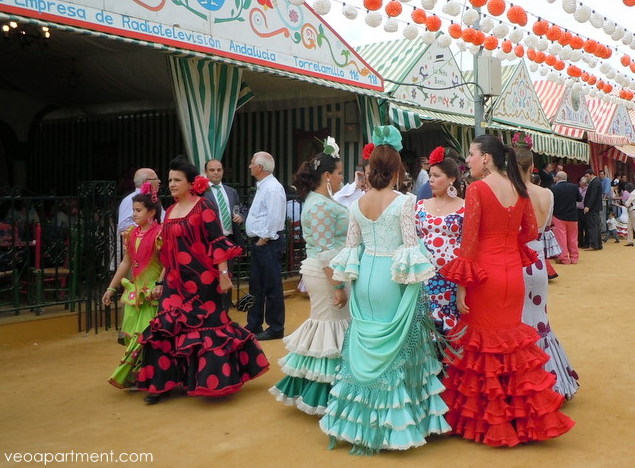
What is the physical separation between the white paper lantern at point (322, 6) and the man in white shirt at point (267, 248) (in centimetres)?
371

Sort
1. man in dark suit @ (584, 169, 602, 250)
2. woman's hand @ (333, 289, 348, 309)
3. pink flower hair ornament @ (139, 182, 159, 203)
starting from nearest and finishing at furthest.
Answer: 1. woman's hand @ (333, 289, 348, 309)
2. pink flower hair ornament @ (139, 182, 159, 203)
3. man in dark suit @ (584, 169, 602, 250)

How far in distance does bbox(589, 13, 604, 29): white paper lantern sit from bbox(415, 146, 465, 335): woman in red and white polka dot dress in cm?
747

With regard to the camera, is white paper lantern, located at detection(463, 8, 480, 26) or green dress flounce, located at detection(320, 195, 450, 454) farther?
white paper lantern, located at detection(463, 8, 480, 26)

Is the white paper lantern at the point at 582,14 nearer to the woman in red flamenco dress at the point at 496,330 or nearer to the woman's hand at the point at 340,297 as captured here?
the woman in red flamenco dress at the point at 496,330

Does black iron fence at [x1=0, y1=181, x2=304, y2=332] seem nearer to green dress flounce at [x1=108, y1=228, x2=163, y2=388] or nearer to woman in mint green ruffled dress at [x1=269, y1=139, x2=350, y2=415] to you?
green dress flounce at [x1=108, y1=228, x2=163, y2=388]

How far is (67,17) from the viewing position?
6.41 metres

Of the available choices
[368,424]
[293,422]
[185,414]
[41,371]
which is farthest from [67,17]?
[368,424]

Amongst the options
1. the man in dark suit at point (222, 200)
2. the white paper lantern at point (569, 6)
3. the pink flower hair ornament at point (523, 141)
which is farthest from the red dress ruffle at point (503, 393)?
the white paper lantern at point (569, 6)

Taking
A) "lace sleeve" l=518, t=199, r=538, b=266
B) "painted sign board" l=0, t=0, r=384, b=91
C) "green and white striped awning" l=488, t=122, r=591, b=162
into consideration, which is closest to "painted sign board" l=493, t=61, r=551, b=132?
"green and white striped awning" l=488, t=122, r=591, b=162

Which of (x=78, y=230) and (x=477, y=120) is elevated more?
(x=477, y=120)

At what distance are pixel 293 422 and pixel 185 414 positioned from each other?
766mm

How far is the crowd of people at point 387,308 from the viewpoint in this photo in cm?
377

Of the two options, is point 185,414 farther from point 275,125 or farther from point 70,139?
point 70,139

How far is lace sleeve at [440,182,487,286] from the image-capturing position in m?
3.88
